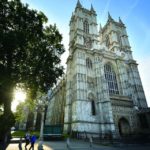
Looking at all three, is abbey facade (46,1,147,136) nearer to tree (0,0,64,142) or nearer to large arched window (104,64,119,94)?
large arched window (104,64,119,94)

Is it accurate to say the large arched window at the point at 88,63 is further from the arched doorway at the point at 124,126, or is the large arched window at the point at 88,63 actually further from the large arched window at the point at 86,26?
the arched doorway at the point at 124,126

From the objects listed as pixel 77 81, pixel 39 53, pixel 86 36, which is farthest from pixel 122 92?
pixel 39 53

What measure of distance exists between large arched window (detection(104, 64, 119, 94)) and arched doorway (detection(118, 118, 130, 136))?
6.56 meters

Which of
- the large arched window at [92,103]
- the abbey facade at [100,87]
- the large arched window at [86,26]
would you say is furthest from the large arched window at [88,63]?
the large arched window at [86,26]

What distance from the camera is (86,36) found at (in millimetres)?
39312

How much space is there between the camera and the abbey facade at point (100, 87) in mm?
26734

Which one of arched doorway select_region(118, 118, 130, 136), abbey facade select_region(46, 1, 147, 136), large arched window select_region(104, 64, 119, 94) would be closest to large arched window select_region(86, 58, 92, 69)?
abbey facade select_region(46, 1, 147, 136)

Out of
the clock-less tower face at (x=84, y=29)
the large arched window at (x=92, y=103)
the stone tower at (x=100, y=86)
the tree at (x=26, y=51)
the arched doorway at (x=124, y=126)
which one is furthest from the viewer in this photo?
the clock-less tower face at (x=84, y=29)

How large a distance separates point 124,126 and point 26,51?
992 inches

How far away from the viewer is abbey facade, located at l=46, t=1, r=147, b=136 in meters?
26.7

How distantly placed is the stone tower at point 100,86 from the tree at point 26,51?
525 inches

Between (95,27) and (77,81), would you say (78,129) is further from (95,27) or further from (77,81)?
(95,27)

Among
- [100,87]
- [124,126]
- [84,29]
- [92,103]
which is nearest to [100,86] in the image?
[100,87]

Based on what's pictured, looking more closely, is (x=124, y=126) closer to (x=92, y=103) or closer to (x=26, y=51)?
(x=92, y=103)
